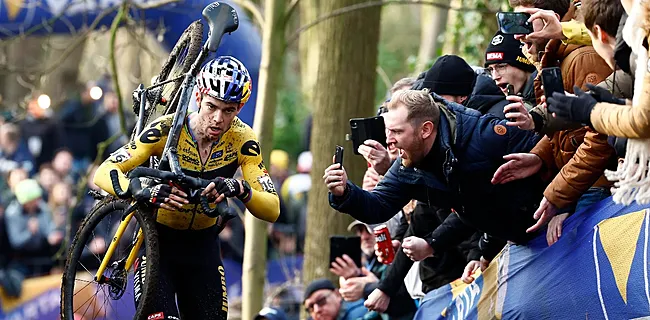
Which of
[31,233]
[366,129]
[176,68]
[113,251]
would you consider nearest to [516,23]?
[366,129]

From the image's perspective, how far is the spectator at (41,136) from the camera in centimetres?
1656

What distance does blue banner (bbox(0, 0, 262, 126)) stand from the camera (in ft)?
44.2

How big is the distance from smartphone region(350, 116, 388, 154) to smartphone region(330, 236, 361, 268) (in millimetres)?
1470

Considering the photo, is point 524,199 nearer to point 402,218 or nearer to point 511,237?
point 511,237

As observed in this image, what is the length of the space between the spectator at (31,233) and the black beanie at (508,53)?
951 cm

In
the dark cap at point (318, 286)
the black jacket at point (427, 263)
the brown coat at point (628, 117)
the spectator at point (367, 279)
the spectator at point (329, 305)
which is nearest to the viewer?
the brown coat at point (628, 117)

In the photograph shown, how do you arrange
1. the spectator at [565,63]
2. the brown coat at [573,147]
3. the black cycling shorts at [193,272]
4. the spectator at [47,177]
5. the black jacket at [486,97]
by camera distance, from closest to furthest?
the brown coat at [573,147] < the spectator at [565,63] < the black jacket at [486,97] < the black cycling shorts at [193,272] < the spectator at [47,177]

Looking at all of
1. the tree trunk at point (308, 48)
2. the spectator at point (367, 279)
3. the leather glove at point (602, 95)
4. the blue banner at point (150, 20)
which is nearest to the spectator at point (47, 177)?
the blue banner at point (150, 20)

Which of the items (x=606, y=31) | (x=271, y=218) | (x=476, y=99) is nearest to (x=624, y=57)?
(x=606, y=31)

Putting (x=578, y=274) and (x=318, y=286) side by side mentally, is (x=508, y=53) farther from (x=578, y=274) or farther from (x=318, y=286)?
(x=318, y=286)

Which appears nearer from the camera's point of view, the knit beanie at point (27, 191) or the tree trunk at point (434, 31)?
the knit beanie at point (27, 191)

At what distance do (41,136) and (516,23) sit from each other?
1115 centimetres

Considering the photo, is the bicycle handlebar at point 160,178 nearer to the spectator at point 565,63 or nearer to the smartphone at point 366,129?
the smartphone at point 366,129

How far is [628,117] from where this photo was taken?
17.2ft
